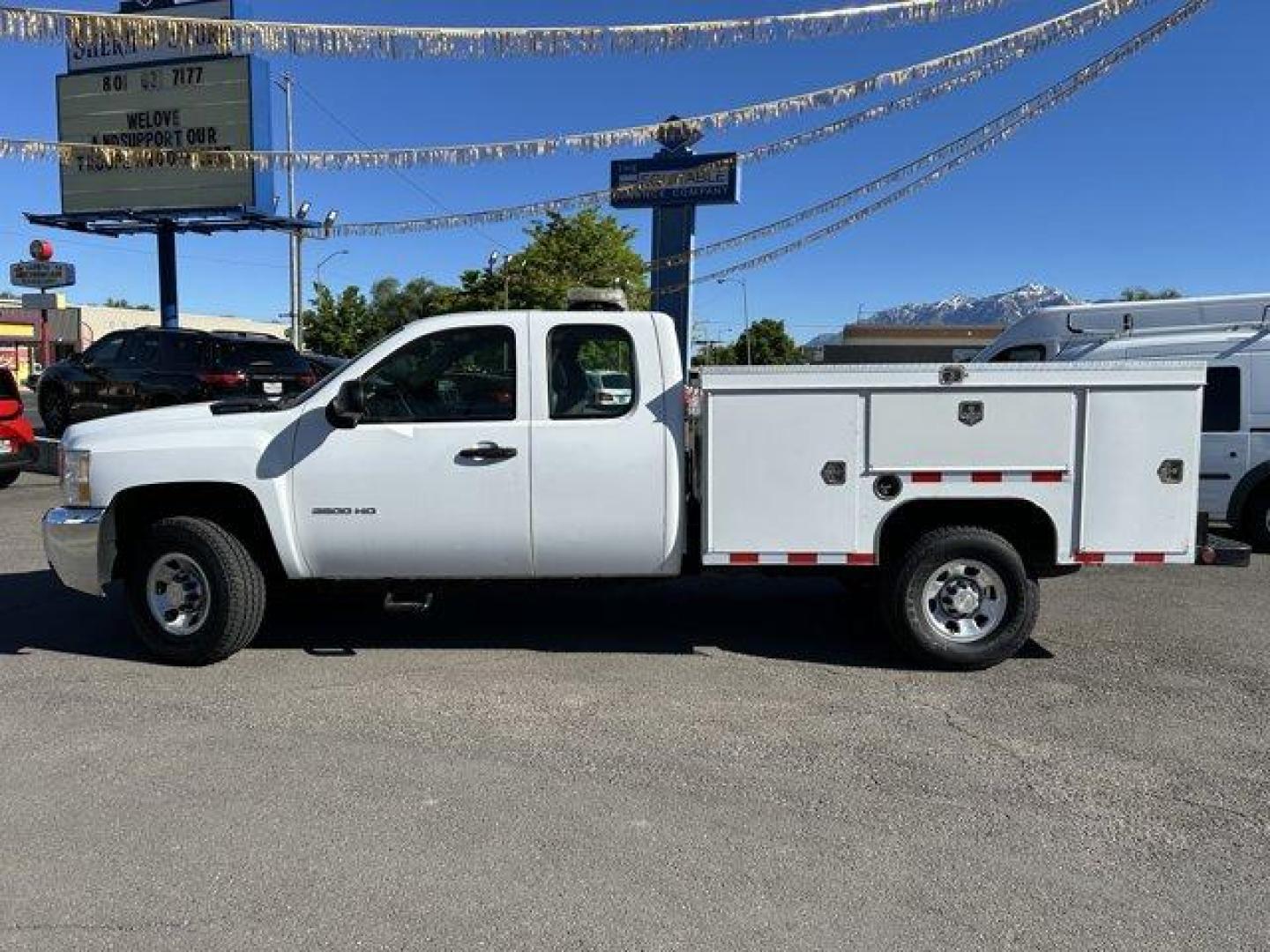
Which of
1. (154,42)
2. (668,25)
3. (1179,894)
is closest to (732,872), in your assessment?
(1179,894)

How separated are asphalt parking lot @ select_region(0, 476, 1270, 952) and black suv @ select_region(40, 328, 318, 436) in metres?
8.33

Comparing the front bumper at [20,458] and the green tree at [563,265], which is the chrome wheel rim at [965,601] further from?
the green tree at [563,265]

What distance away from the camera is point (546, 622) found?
22.2 feet

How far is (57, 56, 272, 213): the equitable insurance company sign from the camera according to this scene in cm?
1792

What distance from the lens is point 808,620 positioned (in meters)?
6.86

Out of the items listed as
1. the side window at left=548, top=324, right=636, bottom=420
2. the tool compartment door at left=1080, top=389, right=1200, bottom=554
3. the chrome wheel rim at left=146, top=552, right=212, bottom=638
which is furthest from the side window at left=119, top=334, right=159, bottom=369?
the tool compartment door at left=1080, top=389, right=1200, bottom=554

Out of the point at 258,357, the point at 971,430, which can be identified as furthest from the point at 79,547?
the point at 258,357

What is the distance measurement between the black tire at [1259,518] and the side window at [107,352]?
1449cm

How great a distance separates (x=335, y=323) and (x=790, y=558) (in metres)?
56.5

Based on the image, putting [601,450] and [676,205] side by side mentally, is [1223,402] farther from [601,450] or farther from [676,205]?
[676,205]

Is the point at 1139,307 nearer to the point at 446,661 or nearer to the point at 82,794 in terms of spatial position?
the point at 446,661

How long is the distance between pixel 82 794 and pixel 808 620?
4.39 metres

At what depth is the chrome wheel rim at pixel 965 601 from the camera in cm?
564

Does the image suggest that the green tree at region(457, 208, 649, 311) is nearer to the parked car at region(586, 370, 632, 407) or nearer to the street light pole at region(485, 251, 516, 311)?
the street light pole at region(485, 251, 516, 311)
